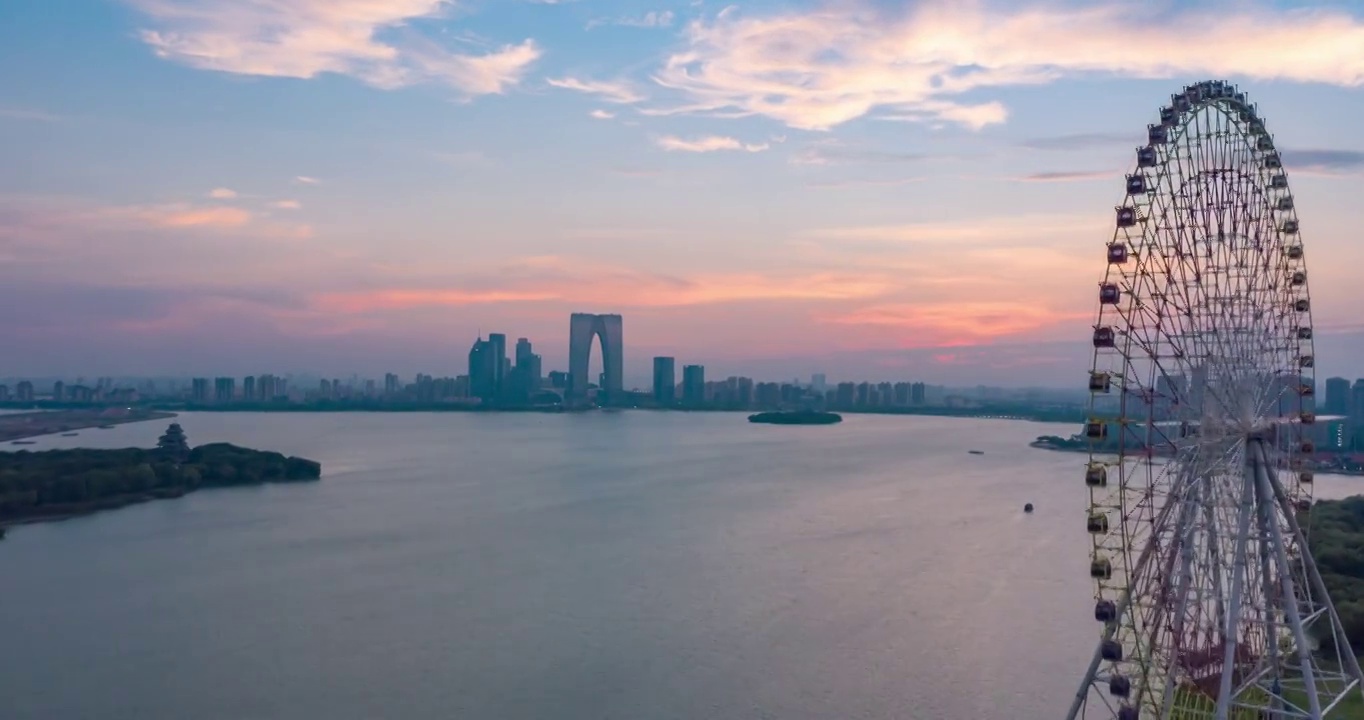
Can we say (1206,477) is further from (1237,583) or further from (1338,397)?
(1338,397)

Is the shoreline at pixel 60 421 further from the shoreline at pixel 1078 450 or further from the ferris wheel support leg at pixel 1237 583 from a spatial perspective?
the ferris wheel support leg at pixel 1237 583

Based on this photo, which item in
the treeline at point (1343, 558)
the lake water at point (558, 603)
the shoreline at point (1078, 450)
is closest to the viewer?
the lake water at point (558, 603)

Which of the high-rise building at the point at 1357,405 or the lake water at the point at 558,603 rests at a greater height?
the high-rise building at the point at 1357,405

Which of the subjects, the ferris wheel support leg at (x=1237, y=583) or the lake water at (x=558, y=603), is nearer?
the ferris wheel support leg at (x=1237, y=583)

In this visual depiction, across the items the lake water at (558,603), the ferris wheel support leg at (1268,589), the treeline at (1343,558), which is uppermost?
the ferris wheel support leg at (1268,589)

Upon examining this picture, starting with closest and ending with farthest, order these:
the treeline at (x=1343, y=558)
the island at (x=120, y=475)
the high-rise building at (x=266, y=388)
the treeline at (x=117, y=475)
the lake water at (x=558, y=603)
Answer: the lake water at (x=558, y=603) < the treeline at (x=1343, y=558) < the island at (x=120, y=475) < the treeline at (x=117, y=475) < the high-rise building at (x=266, y=388)

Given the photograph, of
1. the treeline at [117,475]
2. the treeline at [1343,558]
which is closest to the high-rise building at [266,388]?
the treeline at [117,475]
